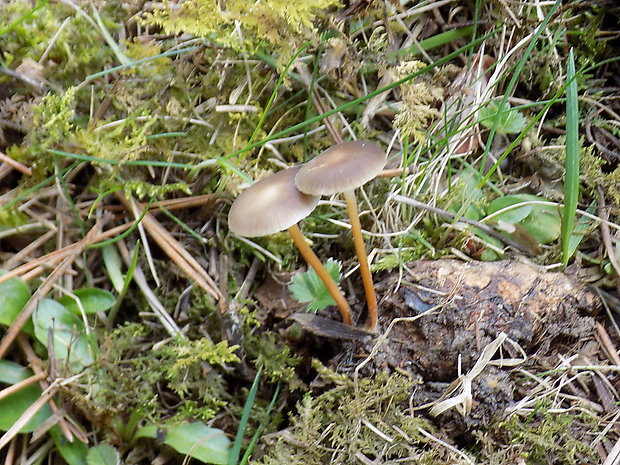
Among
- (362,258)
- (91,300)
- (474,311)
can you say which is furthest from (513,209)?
(91,300)

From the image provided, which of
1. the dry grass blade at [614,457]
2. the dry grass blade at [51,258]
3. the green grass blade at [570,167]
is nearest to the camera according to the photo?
the dry grass blade at [614,457]

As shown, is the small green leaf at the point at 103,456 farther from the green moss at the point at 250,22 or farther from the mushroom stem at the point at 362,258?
the green moss at the point at 250,22

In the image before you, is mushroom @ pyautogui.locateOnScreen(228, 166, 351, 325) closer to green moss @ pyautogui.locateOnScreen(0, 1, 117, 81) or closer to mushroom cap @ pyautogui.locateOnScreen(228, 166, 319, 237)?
mushroom cap @ pyautogui.locateOnScreen(228, 166, 319, 237)

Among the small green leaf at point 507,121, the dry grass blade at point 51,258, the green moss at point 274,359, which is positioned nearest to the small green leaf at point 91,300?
the dry grass blade at point 51,258

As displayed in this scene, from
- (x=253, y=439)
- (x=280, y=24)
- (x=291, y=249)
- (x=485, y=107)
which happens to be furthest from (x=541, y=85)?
(x=253, y=439)

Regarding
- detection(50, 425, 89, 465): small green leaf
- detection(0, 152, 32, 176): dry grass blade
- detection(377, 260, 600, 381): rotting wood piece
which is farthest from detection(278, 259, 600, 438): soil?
detection(0, 152, 32, 176): dry grass blade

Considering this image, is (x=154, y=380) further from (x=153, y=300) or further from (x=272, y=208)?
(x=272, y=208)
